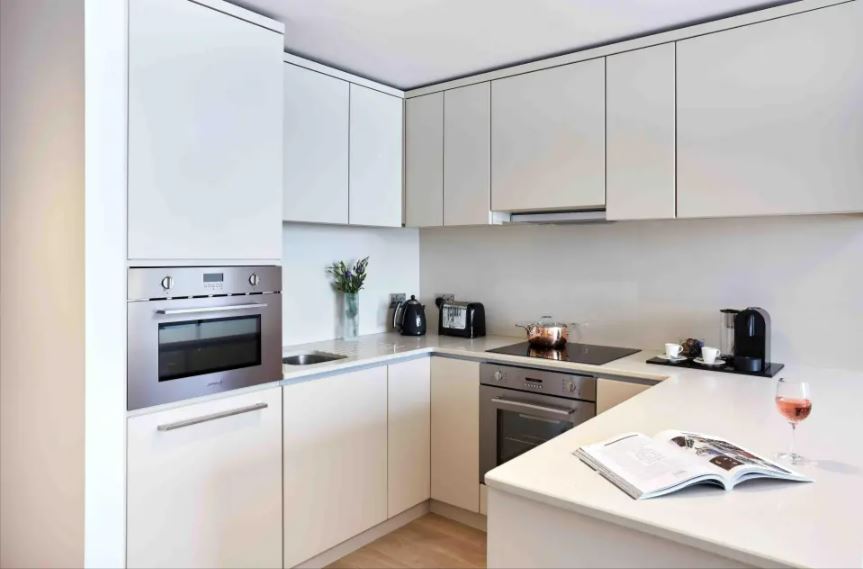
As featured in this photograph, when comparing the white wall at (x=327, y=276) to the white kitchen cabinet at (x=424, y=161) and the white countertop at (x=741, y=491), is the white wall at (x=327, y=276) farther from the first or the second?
the white countertop at (x=741, y=491)

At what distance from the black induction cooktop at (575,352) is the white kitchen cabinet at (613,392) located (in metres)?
0.13

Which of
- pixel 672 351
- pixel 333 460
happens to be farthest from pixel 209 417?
pixel 672 351

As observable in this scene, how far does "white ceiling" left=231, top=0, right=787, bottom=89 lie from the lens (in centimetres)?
230

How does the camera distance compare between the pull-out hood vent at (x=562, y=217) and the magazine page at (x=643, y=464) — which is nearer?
the magazine page at (x=643, y=464)

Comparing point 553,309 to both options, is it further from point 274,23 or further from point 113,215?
point 113,215

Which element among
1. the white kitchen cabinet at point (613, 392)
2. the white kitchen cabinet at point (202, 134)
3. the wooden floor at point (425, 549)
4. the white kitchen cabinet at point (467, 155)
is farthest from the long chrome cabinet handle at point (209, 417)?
the white kitchen cabinet at point (467, 155)

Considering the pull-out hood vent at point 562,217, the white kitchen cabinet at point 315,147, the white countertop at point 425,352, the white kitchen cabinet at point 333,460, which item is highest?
the white kitchen cabinet at point 315,147

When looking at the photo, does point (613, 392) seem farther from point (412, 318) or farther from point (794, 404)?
point (412, 318)

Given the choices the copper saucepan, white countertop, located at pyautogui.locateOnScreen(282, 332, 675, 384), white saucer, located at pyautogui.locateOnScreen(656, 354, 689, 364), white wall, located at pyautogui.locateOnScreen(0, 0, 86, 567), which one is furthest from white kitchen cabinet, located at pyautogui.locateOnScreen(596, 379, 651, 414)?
white wall, located at pyautogui.locateOnScreen(0, 0, 86, 567)

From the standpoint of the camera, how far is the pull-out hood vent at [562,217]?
2798 mm

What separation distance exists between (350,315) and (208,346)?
1.22 m

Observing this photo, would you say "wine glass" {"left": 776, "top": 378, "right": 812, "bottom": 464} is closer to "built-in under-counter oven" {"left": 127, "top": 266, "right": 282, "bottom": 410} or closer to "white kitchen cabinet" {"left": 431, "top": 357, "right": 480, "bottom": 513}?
"white kitchen cabinet" {"left": 431, "top": 357, "right": 480, "bottom": 513}

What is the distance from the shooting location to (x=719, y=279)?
279 centimetres

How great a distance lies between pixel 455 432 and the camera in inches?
120
